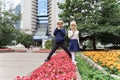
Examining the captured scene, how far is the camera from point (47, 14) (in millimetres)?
154500

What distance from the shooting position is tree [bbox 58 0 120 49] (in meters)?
32.0

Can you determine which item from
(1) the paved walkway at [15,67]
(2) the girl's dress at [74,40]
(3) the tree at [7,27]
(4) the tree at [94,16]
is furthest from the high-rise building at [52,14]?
(2) the girl's dress at [74,40]

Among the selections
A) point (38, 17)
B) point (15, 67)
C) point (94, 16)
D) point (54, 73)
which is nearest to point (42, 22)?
point (38, 17)

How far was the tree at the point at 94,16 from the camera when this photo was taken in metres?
32.0

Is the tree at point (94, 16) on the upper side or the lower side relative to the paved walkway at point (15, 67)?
upper

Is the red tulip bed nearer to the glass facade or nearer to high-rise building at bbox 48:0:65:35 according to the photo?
high-rise building at bbox 48:0:65:35

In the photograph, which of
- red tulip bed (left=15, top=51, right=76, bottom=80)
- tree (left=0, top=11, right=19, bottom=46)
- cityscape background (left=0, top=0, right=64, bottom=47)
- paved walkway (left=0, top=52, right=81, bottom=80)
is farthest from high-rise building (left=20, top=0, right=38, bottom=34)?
red tulip bed (left=15, top=51, right=76, bottom=80)

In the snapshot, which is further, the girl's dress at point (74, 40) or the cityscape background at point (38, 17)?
the cityscape background at point (38, 17)

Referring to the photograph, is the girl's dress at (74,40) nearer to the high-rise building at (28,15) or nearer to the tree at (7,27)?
the tree at (7,27)

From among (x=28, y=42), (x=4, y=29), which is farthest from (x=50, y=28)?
(x=4, y=29)

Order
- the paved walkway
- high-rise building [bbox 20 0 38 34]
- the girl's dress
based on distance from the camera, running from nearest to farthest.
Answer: the paved walkway < the girl's dress < high-rise building [bbox 20 0 38 34]

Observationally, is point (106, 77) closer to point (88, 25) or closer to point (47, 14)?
point (88, 25)

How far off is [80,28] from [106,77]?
2514 cm

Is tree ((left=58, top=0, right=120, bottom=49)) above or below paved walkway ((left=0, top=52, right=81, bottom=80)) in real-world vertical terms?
above
